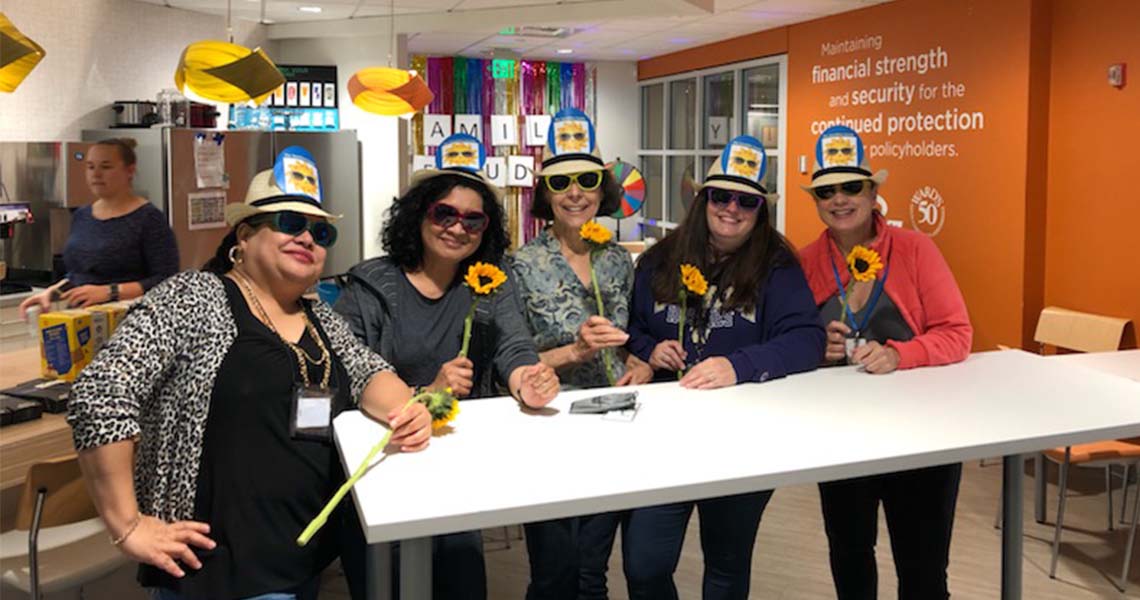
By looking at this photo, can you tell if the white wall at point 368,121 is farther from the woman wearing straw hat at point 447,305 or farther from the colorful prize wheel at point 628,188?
the woman wearing straw hat at point 447,305

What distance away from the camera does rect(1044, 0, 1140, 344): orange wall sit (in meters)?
4.91

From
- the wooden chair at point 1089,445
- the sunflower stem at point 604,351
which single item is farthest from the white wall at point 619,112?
the sunflower stem at point 604,351

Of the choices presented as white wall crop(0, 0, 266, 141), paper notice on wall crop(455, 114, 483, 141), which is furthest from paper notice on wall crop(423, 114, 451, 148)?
white wall crop(0, 0, 266, 141)

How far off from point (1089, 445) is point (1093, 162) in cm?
176

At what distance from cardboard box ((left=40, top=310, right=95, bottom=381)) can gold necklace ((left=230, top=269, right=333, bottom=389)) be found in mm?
1364

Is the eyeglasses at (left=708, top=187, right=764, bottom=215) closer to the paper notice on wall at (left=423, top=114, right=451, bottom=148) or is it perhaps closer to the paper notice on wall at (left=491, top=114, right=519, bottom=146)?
the paper notice on wall at (left=423, top=114, right=451, bottom=148)

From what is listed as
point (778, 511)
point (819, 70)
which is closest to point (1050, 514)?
point (778, 511)

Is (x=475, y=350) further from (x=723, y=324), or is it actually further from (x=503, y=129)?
(x=503, y=129)

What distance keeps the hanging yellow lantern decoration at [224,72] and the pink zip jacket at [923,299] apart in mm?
2026

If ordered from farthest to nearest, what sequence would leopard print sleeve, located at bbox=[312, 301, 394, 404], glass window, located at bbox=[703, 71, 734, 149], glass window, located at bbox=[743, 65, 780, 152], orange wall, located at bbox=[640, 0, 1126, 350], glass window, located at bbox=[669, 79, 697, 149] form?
glass window, located at bbox=[669, 79, 697, 149] → glass window, located at bbox=[703, 71, 734, 149] → glass window, located at bbox=[743, 65, 780, 152] → orange wall, located at bbox=[640, 0, 1126, 350] → leopard print sleeve, located at bbox=[312, 301, 394, 404]

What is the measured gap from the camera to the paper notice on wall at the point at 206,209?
5820 mm

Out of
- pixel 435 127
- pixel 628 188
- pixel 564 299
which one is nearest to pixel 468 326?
pixel 564 299

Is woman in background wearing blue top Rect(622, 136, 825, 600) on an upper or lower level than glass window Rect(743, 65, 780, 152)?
lower

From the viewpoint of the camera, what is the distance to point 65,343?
10.2 ft
